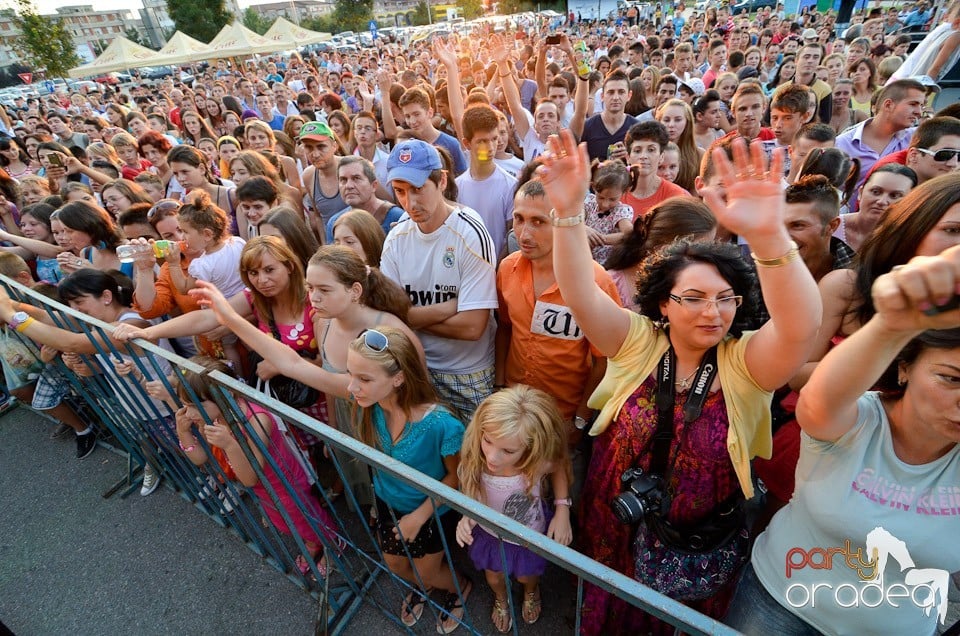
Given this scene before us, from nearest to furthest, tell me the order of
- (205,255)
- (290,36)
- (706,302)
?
(706,302) < (205,255) < (290,36)

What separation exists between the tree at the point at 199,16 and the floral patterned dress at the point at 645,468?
60849 mm

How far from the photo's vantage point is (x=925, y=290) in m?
0.88

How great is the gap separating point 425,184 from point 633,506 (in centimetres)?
195

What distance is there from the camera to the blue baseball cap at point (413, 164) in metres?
2.61

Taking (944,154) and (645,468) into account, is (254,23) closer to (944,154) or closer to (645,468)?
(944,154)

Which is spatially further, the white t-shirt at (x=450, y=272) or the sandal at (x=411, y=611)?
the white t-shirt at (x=450, y=272)

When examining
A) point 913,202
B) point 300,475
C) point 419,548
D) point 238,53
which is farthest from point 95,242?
point 238,53

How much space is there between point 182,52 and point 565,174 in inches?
1196

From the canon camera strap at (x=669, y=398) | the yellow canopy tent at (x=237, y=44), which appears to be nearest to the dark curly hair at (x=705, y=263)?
the canon camera strap at (x=669, y=398)

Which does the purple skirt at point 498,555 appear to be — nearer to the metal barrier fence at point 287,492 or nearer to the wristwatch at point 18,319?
the metal barrier fence at point 287,492

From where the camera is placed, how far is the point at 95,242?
3.87 m

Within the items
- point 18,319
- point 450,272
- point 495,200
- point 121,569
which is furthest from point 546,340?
point 18,319

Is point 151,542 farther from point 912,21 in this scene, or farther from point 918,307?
point 912,21

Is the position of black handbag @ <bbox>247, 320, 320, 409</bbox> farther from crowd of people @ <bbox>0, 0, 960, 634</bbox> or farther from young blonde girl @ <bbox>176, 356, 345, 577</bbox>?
young blonde girl @ <bbox>176, 356, 345, 577</bbox>
